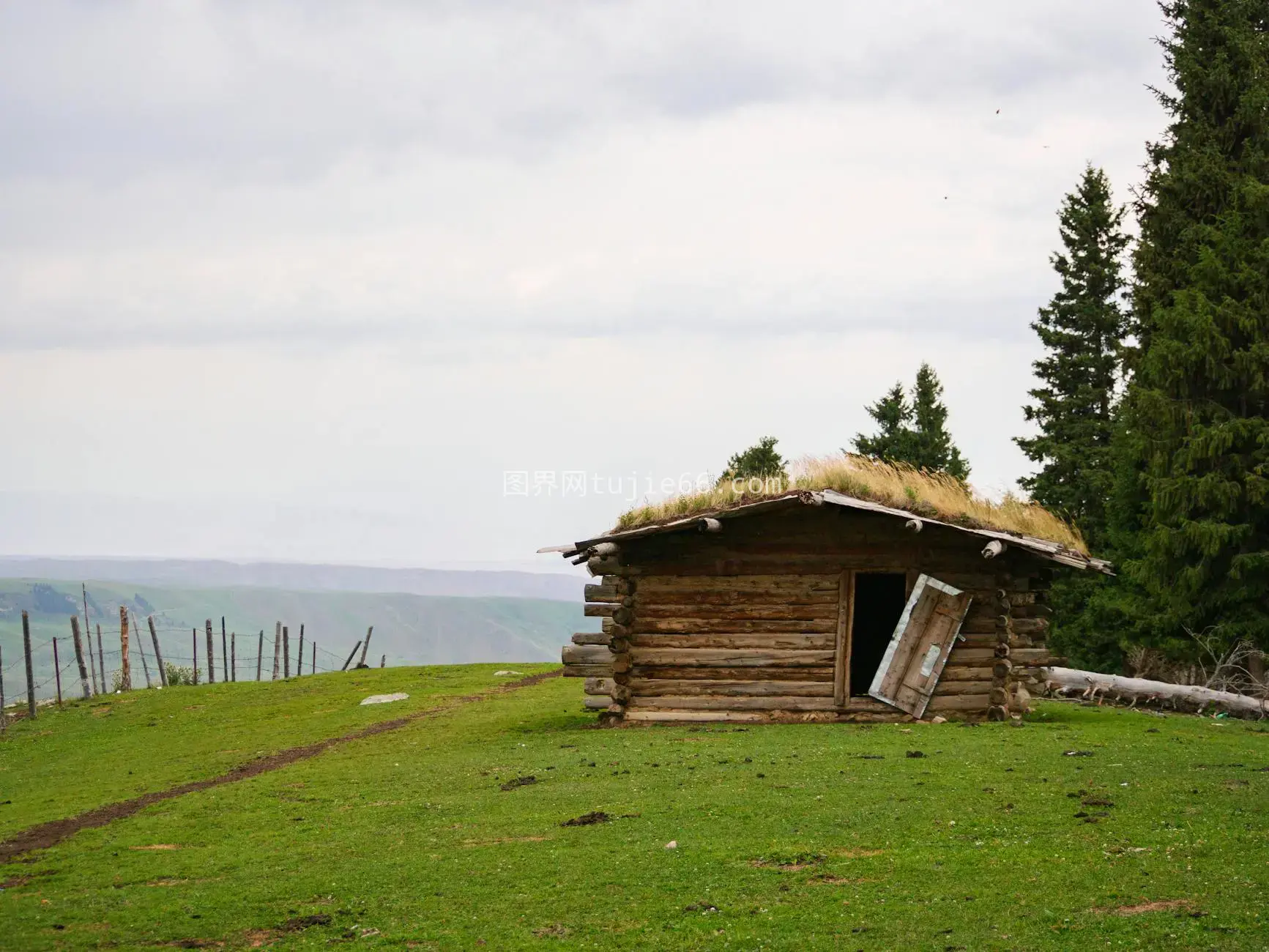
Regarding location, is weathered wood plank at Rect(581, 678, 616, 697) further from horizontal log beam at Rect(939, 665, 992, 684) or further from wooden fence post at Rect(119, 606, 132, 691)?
wooden fence post at Rect(119, 606, 132, 691)

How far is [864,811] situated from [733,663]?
9863 millimetres

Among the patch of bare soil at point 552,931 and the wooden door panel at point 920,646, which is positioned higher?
the wooden door panel at point 920,646

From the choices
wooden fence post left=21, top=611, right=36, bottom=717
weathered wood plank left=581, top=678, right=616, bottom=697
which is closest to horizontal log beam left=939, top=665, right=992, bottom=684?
weathered wood plank left=581, top=678, right=616, bottom=697

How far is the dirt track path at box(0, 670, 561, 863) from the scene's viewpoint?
18359mm

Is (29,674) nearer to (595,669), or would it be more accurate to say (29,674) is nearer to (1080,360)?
(595,669)

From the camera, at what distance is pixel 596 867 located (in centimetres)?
1377

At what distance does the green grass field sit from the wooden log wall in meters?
1.15

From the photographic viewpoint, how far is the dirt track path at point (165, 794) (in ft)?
60.2

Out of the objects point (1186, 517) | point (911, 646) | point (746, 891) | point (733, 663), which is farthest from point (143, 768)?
point (1186, 517)

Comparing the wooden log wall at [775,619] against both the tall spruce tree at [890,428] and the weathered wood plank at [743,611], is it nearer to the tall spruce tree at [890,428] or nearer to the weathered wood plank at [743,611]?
the weathered wood plank at [743,611]

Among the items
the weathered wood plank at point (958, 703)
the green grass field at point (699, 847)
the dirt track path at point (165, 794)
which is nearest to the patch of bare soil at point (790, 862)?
the green grass field at point (699, 847)

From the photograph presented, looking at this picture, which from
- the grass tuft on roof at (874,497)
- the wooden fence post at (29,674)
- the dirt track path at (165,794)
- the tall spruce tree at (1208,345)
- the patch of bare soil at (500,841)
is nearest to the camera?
the patch of bare soil at (500,841)

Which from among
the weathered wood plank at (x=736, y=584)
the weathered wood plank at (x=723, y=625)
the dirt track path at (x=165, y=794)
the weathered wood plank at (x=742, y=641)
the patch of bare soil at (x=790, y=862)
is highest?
the weathered wood plank at (x=736, y=584)

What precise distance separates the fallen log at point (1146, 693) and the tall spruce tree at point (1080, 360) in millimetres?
17759
